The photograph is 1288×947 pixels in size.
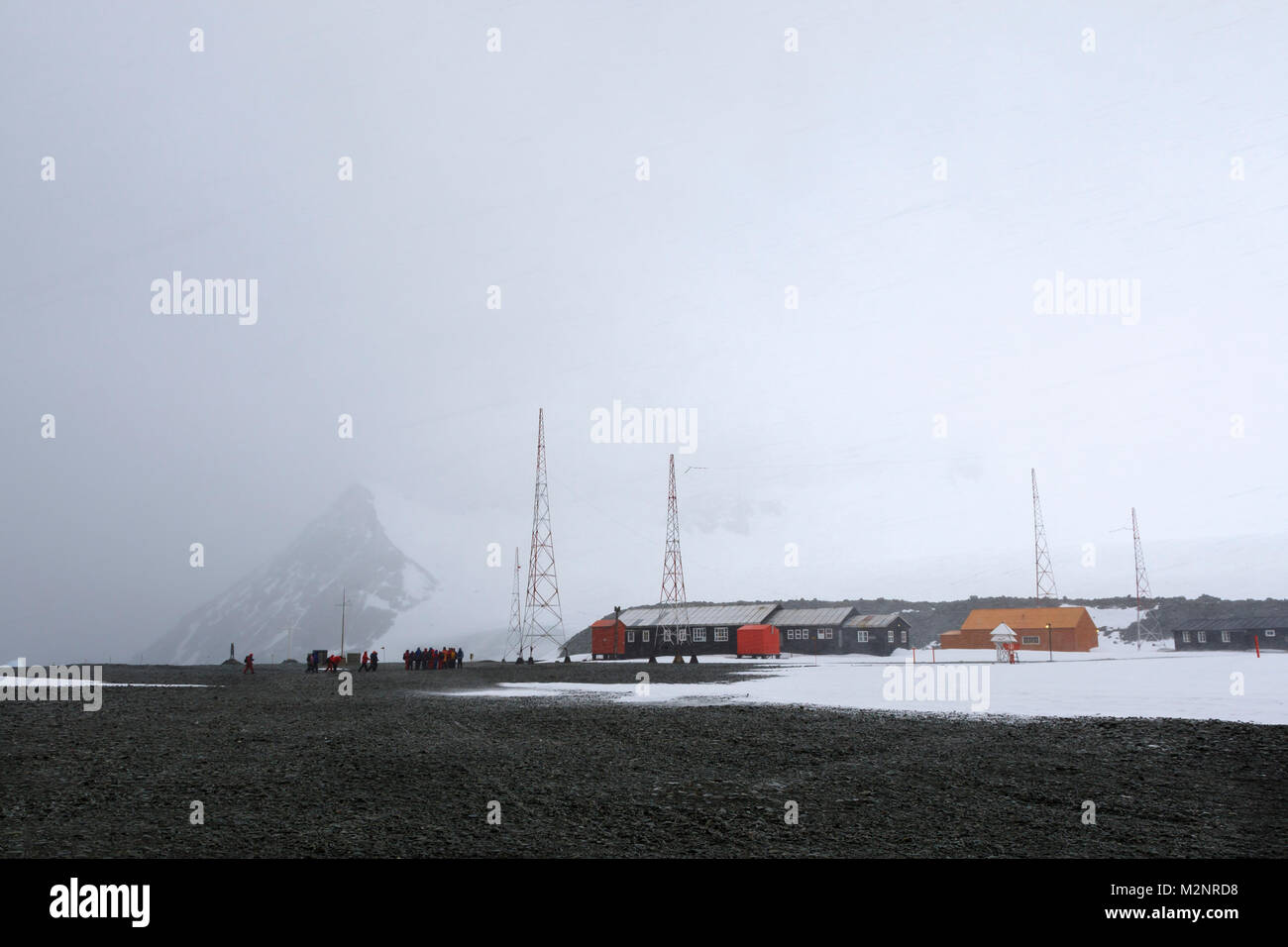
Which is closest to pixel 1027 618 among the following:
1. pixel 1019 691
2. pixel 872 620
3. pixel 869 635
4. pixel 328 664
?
pixel 872 620

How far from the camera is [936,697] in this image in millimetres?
28828

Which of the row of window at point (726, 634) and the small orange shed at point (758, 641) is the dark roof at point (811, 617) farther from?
the small orange shed at point (758, 641)

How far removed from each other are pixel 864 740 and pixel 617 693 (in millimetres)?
16926

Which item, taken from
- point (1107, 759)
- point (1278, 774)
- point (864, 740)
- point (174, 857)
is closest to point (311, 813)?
point (174, 857)

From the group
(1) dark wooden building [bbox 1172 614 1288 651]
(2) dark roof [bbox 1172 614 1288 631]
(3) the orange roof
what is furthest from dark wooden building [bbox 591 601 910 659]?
(2) dark roof [bbox 1172 614 1288 631]

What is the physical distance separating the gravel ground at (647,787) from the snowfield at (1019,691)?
11.1 feet

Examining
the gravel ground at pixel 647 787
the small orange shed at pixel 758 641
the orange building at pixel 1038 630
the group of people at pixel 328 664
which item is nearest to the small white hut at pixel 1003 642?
the orange building at pixel 1038 630

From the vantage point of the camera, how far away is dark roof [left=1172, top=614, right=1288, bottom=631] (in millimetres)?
80625

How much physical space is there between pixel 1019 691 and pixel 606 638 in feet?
209

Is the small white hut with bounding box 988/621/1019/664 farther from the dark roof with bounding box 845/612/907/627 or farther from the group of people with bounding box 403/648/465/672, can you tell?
the group of people with bounding box 403/648/465/672

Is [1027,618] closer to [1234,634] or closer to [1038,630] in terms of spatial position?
[1038,630]

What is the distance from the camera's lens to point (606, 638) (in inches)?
3590

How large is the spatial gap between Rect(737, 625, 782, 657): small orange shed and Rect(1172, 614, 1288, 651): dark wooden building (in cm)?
4128
